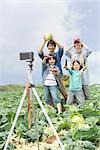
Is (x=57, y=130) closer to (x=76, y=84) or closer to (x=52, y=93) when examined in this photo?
(x=52, y=93)

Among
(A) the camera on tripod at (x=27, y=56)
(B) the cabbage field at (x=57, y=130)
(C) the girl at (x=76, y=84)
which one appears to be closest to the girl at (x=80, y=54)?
(C) the girl at (x=76, y=84)

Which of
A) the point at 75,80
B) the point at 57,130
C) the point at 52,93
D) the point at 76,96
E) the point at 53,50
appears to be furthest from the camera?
the point at 76,96

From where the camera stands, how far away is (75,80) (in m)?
8.54

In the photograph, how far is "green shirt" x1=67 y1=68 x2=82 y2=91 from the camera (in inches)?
334

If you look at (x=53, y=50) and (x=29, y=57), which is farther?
(x=53, y=50)

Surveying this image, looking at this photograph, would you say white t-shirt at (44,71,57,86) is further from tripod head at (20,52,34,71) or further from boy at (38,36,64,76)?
tripod head at (20,52,34,71)

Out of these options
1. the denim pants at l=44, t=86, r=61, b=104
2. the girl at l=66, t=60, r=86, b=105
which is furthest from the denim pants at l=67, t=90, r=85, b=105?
the denim pants at l=44, t=86, r=61, b=104

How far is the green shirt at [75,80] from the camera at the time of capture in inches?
334

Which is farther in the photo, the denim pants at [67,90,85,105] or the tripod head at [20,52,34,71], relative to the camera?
the denim pants at [67,90,85,105]

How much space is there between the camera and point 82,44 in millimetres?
8508

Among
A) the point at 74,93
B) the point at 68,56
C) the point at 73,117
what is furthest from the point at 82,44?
the point at 73,117

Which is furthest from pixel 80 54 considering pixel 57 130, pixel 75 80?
pixel 57 130

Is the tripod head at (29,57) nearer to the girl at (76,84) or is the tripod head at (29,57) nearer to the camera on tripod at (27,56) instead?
the camera on tripod at (27,56)

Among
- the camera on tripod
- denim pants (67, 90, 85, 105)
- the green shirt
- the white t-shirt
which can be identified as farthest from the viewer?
denim pants (67, 90, 85, 105)
